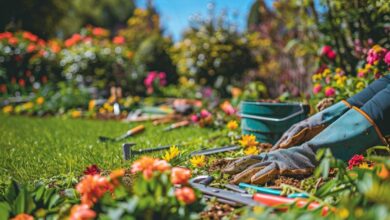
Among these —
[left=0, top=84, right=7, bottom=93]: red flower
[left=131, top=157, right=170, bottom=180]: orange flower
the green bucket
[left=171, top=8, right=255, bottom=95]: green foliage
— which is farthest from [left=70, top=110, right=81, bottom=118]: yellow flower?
[left=131, top=157, right=170, bottom=180]: orange flower

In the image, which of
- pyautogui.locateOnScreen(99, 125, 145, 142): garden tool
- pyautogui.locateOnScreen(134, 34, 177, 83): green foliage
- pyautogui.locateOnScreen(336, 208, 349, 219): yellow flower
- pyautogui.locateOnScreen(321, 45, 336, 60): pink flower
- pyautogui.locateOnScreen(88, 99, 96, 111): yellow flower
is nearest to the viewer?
pyautogui.locateOnScreen(336, 208, 349, 219): yellow flower

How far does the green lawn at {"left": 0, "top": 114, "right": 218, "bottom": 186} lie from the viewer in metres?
2.39

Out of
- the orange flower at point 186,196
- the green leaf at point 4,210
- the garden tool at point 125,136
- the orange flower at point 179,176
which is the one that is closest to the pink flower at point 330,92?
the garden tool at point 125,136

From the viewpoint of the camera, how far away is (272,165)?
6.74 ft

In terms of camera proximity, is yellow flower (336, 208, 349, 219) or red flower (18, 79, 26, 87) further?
red flower (18, 79, 26, 87)

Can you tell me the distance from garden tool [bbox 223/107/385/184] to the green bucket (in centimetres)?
67

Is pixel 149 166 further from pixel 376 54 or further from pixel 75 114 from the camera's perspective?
pixel 75 114

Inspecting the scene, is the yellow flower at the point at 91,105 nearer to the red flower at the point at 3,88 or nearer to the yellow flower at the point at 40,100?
the yellow flower at the point at 40,100

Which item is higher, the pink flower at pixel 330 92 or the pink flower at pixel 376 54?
the pink flower at pixel 376 54

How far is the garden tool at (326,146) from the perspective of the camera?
2066 millimetres

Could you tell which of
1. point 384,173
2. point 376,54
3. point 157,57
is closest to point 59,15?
point 157,57

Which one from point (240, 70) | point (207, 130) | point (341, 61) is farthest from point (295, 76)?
point (207, 130)

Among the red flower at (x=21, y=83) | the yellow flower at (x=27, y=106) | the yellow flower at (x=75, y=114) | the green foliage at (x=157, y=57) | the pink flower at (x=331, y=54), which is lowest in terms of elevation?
the yellow flower at (x=75, y=114)

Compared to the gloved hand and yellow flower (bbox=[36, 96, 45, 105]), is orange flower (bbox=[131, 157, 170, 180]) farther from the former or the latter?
yellow flower (bbox=[36, 96, 45, 105])
